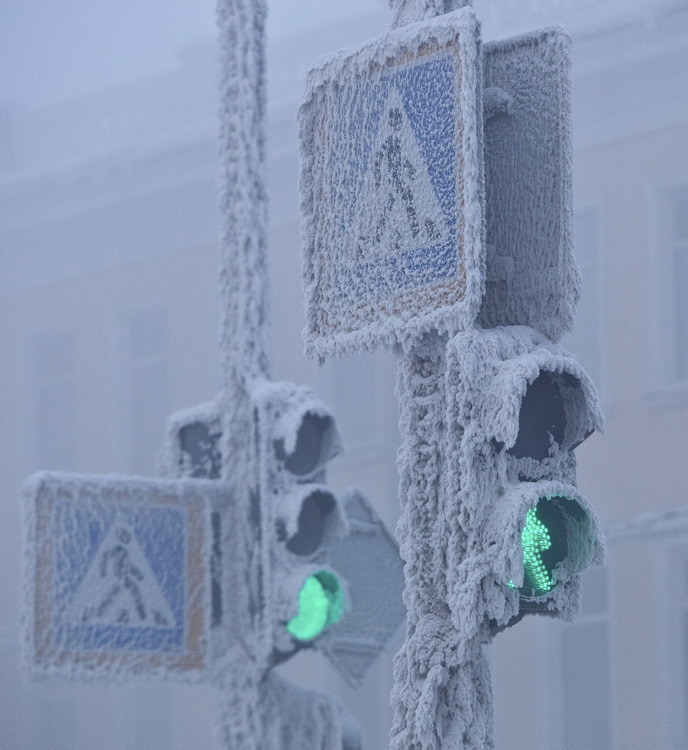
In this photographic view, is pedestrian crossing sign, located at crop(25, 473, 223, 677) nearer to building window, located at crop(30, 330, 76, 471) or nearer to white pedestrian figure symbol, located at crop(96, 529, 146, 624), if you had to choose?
white pedestrian figure symbol, located at crop(96, 529, 146, 624)

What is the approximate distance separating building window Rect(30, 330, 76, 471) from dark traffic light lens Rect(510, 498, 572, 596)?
13994 mm

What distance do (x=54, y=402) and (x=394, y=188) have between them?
46.2 feet

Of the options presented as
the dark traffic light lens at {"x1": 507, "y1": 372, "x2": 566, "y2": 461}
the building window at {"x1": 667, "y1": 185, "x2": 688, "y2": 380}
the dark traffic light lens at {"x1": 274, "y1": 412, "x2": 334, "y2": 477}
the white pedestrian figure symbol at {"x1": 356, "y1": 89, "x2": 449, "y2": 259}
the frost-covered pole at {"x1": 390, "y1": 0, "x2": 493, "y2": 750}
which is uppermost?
the building window at {"x1": 667, "y1": 185, "x2": 688, "y2": 380}

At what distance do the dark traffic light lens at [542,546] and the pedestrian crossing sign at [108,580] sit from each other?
2.32 meters

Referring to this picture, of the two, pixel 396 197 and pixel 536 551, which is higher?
pixel 396 197

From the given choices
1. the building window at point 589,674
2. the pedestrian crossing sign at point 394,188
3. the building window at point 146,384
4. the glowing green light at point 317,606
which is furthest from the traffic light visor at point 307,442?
the building window at point 146,384

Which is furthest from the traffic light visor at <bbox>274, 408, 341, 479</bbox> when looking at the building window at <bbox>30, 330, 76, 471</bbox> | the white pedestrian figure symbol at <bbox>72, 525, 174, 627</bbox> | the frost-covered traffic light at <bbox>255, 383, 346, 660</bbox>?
the building window at <bbox>30, 330, 76, 471</bbox>

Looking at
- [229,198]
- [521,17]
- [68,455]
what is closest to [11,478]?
[68,455]

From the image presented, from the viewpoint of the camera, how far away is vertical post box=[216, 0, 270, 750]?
590 cm

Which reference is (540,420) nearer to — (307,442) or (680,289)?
(307,442)

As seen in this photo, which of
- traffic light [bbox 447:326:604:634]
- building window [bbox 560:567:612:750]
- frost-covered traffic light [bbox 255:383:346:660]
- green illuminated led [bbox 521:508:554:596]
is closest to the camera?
traffic light [bbox 447:326:604:634]

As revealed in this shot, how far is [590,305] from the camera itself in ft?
42.8

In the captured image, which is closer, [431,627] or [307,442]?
[431,627]

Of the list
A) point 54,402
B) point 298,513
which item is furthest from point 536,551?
point 54,402
